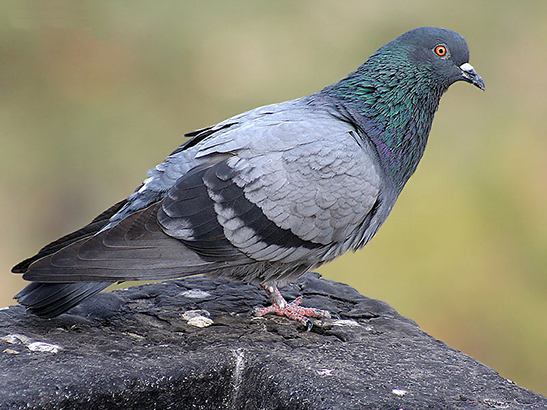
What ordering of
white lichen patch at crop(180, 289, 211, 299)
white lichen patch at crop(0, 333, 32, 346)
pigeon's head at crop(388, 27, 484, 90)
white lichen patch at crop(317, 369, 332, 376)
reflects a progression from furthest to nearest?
white lichen patch at crop(180, 289, 211, 299) → pigeon's head at crop(388, 27, 484, 90) → white lichen patch at crop(0, 333, 32, 346) → white lichen patch at crop(317, 369, 332, 376)

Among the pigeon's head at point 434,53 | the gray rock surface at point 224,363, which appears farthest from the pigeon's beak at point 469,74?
the gray rock surface at point 224,363

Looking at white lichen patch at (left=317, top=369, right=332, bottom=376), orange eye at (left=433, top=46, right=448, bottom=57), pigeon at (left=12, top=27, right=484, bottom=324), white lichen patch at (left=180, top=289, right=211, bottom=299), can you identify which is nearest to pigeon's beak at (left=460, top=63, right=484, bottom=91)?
orange eye at (left=433, top=46, right=448, bottom=57)

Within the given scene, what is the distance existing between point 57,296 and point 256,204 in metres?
1.11

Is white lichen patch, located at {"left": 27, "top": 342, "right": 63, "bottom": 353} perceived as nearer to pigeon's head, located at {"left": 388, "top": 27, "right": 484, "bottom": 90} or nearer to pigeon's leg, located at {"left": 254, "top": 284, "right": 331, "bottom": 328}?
pigeon's leg, located at {"left": 254, "top": 284, "right": 331, "bottom": 328}

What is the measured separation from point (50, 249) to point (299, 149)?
139cm

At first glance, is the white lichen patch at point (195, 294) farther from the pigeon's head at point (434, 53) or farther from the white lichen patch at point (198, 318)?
the pigeon's head at point (434, 53)

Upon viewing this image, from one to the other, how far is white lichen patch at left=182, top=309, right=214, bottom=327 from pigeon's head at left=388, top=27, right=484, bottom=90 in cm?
183

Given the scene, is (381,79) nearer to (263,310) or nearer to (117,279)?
(263,310)

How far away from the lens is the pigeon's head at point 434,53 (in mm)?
3768

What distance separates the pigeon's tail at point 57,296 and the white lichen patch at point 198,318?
1.84 ft

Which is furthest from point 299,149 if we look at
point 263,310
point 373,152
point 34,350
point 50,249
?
point 34,350

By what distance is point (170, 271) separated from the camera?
3.23m

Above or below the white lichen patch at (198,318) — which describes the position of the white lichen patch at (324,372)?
below

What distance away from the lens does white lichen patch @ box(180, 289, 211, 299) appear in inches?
159
